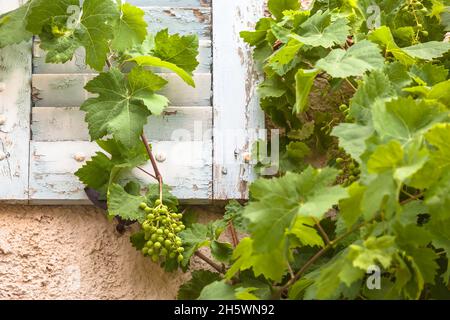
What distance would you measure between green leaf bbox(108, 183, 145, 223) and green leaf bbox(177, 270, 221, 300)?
0.53ft

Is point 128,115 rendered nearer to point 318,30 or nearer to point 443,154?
point 318,30

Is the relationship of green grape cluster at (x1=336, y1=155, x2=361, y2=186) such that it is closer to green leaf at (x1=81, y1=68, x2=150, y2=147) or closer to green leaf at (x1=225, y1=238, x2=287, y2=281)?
green leaf at (x1=225, y1=238, x2=287, y2=281)

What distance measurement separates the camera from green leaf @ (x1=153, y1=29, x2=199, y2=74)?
5.45 ft

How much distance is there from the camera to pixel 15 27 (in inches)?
65.8

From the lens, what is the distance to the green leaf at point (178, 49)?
1.66 meters

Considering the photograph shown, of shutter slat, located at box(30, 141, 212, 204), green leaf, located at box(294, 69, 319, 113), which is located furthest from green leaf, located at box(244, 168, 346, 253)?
shutter slat, located at box(30, 141, 212, 204)

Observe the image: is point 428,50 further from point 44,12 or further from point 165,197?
point 44,12

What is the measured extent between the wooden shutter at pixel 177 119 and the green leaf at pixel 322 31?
0.21 meters

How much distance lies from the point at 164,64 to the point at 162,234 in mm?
371

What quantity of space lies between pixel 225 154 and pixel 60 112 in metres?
0.38

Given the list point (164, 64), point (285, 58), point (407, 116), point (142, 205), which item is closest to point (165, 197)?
point (142, 205)

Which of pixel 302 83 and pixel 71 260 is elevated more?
pixel 302 83
